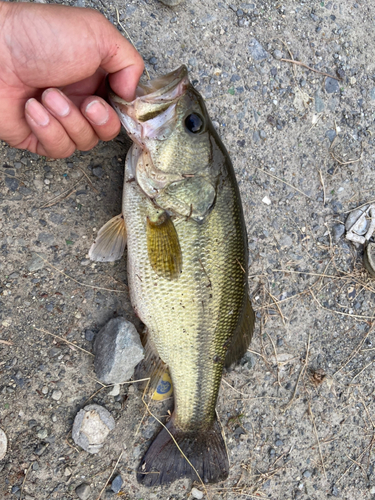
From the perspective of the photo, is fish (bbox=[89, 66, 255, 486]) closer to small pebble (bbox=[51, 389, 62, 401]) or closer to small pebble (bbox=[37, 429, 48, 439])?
small pebble (bbox=[51, 389, 62, 401])

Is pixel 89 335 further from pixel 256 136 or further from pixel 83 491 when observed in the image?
pixel 256 136

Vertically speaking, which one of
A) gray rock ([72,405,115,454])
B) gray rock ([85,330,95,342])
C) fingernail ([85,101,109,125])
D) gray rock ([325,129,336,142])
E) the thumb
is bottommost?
gray rock ([72,405,115,454])

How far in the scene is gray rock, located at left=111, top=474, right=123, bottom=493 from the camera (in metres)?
2.60

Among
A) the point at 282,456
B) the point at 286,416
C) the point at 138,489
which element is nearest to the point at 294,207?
the point at 286,416

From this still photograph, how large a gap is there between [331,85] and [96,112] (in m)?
2.09

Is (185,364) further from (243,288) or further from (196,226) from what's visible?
(196,226)

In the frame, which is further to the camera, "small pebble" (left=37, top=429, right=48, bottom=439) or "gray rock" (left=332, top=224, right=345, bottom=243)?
"gray rock" (left=332, top=224, right=345, bottom=243)

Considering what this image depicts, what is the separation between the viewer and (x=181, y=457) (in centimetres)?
253

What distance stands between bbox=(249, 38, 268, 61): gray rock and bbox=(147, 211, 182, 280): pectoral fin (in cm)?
160

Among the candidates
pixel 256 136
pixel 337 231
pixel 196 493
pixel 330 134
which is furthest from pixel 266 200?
pixel 196 493

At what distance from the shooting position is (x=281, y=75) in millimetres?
2953

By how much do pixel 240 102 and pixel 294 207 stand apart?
36.2 inches

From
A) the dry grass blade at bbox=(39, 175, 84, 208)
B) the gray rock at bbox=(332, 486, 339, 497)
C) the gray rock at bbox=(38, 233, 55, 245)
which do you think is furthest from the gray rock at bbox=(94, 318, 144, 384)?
the gray rock at bbox=(332, 486, 339, 497)

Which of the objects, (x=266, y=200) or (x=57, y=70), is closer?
(x=57, y=70)
